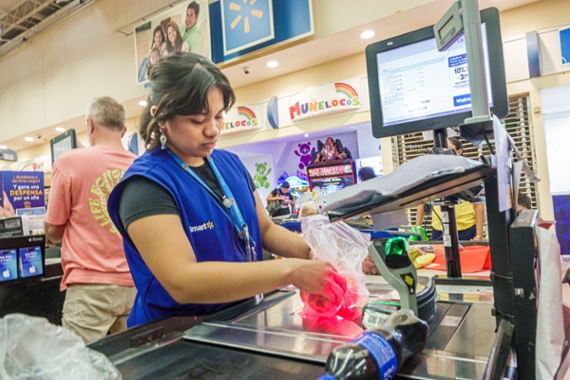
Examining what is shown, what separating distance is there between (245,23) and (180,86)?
16.1ft

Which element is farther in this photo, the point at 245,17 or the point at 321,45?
the point at 245,17

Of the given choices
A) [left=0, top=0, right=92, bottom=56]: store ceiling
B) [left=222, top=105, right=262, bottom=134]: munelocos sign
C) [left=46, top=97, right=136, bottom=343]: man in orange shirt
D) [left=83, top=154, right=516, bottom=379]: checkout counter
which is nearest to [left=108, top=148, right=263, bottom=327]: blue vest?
[left=83, top=154, right=516, bottom=379]: checkout counter

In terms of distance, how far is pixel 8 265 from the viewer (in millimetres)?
2355

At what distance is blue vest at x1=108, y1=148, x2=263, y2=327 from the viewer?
94cm

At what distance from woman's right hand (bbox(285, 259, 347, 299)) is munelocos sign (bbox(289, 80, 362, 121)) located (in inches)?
192

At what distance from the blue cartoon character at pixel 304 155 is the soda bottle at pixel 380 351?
8461 millimetres

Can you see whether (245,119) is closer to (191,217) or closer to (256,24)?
(256,24)

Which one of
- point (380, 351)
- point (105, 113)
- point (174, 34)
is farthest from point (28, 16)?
point (380, 351)

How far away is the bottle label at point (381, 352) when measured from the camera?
487 millimetres

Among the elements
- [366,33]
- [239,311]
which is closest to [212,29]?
[366,33]

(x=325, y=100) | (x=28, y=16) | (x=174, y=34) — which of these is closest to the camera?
(x=325, y=100)

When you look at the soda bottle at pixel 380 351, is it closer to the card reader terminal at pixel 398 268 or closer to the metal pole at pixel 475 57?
the card reader terminal at pixel 398 268

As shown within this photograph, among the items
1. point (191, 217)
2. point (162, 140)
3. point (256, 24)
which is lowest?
point (191, 217)

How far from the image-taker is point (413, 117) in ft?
4.29
